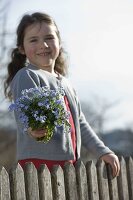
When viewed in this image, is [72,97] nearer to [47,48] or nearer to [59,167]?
[47,48]

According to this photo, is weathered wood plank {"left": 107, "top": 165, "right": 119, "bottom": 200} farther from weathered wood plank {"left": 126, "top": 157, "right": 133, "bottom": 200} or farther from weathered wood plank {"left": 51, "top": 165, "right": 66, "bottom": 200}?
weathered wood plank {"left": 51, "top": 165, "right": 66, "bottom": 200}

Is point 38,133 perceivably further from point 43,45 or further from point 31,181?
point 43,45

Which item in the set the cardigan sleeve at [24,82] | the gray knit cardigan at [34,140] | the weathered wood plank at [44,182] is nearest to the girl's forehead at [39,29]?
the gray knit cardigan at [34,140]

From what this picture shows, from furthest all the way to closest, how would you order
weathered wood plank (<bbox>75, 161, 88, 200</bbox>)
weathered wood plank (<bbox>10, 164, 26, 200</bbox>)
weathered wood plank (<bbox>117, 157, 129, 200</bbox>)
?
weathered wood plank (<bbox>117, 157, 129, 200</bbox>)
weathered wood plank (<bbox>75, 161, 88, 200</bbox>)
weathered wood plank (<bbox>10, 164, 26, 200</bbox>)

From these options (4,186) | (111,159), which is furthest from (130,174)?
(4,186)

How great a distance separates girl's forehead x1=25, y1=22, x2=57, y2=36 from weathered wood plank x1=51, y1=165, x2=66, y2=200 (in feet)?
3.49

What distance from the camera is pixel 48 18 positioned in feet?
17.0

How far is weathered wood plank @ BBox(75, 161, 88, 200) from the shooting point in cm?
484

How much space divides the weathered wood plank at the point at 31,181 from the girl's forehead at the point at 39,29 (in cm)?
117

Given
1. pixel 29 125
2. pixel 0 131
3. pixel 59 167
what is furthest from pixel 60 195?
pixel 0 131

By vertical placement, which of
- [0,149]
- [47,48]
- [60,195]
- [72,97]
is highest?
[0,149]

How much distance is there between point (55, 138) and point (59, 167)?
30 centimetres

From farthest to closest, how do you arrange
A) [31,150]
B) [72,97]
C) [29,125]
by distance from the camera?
[72,97] → [31,150] → [29,125]

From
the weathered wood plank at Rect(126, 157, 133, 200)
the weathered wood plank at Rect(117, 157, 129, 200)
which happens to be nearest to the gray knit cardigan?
the weathered wood plank at Rect(117, 157, 129, 200)
